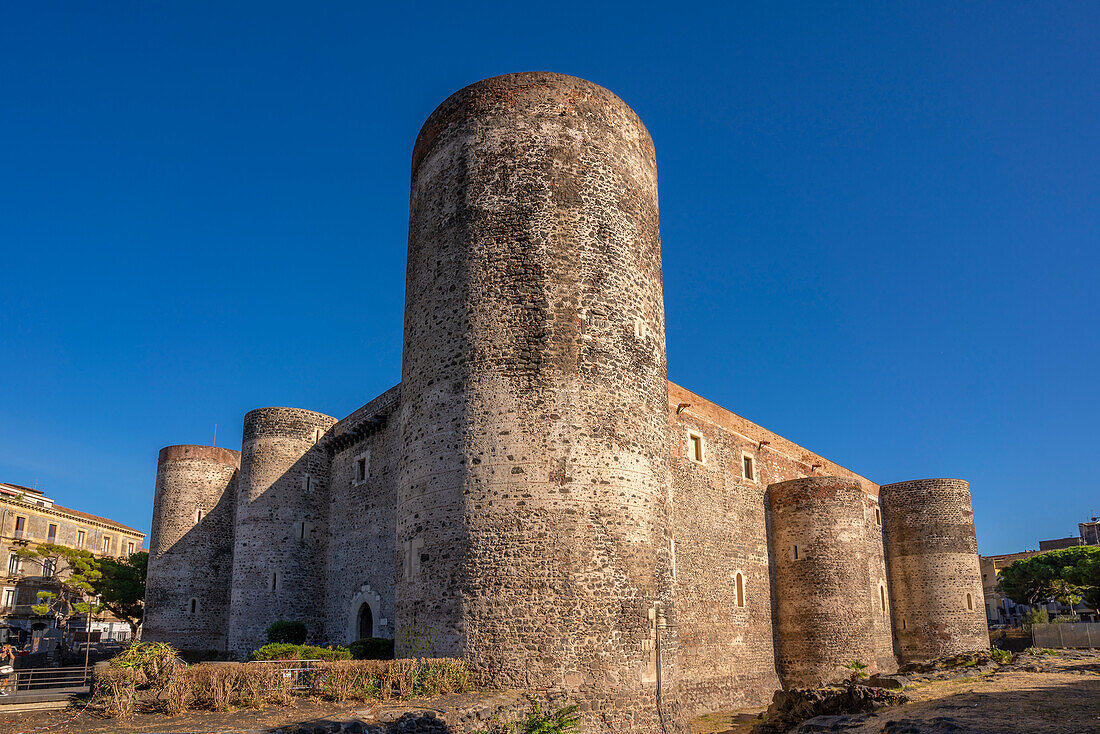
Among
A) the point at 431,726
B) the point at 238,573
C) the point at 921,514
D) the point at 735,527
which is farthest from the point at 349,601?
the point at 921,514

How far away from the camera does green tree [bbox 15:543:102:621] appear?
33.8m

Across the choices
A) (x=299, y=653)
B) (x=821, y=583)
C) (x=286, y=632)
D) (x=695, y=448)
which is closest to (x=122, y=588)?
(x=286, y=632)

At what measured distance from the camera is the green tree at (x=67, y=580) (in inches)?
1330

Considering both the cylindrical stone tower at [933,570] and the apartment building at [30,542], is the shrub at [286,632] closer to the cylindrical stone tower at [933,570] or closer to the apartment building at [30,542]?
the apartment building at [30,542]

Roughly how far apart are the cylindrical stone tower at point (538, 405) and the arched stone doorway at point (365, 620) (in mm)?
9605

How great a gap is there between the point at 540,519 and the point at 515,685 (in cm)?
266

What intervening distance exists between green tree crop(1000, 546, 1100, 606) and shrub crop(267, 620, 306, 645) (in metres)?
43.9

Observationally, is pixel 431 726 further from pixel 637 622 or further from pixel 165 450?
pixel 165 450

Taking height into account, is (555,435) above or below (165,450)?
below

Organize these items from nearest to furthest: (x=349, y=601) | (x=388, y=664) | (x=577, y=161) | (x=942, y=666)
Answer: (x=388, y=664)
(x=577, y=161)
(x=349, y=601)
(x=942, y=666)

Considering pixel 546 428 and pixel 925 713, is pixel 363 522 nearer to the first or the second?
pixel 546 428

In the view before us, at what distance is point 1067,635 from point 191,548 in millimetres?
34833

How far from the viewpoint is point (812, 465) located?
101 feet

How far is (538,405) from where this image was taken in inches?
537
